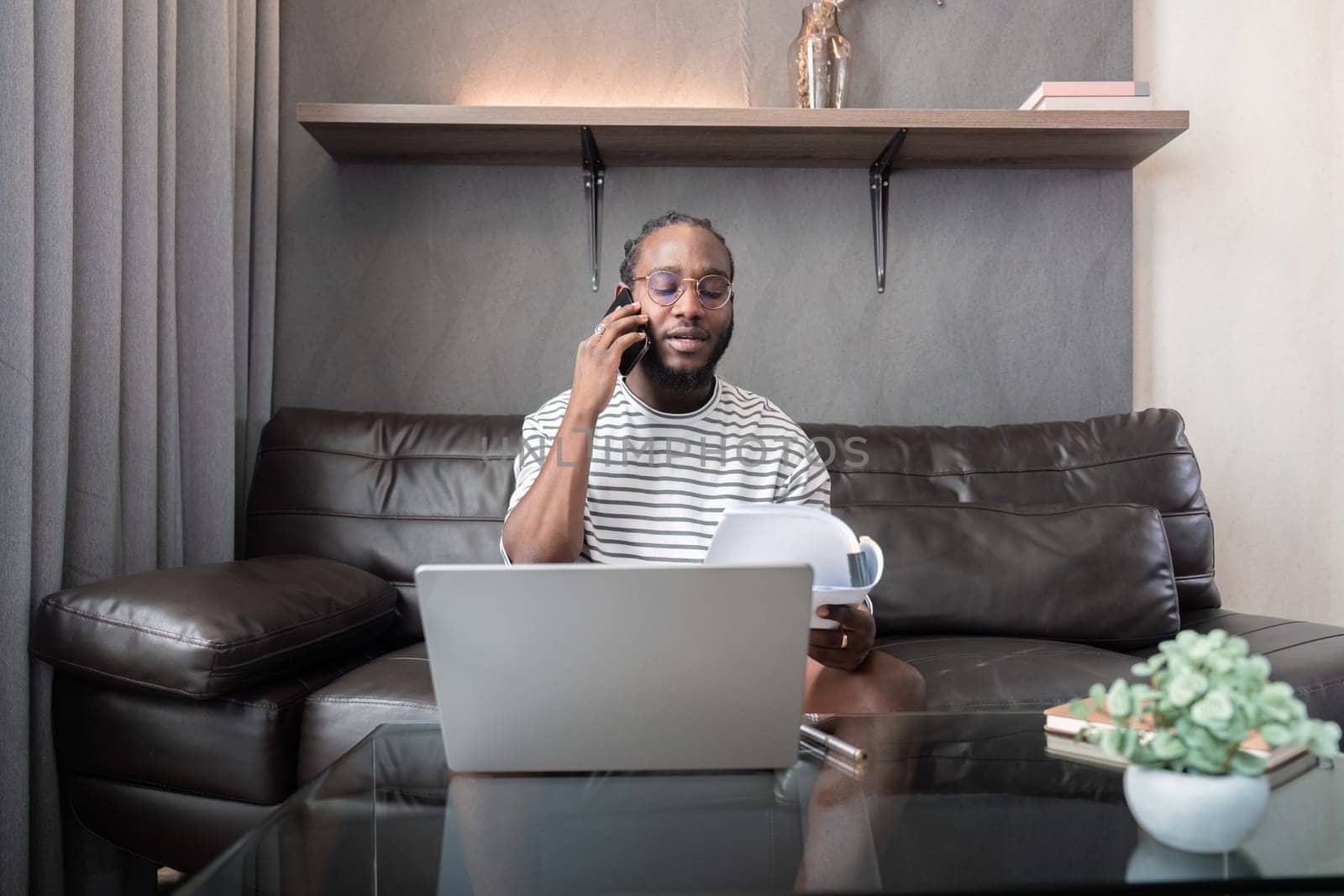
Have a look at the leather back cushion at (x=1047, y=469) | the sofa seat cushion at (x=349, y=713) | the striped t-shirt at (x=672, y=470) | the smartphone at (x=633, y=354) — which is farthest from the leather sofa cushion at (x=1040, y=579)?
the sofa seat cushion at (x=349, y=713)

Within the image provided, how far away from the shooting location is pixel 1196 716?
0.72m

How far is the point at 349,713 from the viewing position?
5.14 feet

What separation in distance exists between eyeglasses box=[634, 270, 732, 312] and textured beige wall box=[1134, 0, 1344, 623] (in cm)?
→ 151

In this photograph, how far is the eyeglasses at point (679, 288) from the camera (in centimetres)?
172

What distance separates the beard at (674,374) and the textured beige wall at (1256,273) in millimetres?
1545

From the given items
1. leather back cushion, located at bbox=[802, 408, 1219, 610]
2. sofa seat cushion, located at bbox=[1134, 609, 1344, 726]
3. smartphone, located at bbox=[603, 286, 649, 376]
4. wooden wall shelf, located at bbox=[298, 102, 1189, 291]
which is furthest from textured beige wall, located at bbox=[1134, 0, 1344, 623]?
smartphone, located at bbox=[603, 286, 649, 376]

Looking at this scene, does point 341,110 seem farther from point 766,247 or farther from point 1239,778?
point 1239,778

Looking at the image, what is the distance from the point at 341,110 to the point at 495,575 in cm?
185

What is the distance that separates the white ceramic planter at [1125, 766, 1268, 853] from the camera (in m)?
0.77

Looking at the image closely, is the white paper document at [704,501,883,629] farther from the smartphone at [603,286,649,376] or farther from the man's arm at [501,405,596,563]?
the smartphone at [603,286,649,376]

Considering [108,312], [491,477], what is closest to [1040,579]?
[491,477]

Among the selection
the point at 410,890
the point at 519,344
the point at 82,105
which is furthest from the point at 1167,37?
the point at 410,890

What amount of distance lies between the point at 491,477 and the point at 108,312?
810 mm

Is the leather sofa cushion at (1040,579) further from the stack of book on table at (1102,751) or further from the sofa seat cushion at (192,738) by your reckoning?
the sofa seat cushion at (192,738)
